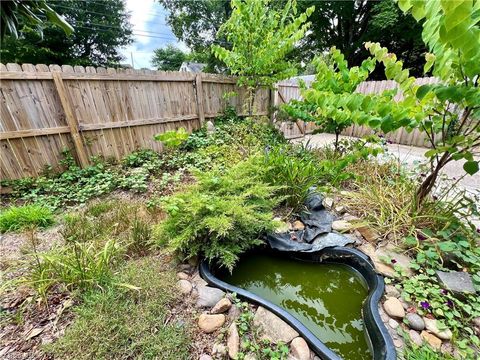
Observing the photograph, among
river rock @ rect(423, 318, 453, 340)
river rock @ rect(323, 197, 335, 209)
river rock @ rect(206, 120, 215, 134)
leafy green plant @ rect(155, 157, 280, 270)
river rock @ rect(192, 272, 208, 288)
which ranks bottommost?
river rock @ rect(423, 318, 453, 340)

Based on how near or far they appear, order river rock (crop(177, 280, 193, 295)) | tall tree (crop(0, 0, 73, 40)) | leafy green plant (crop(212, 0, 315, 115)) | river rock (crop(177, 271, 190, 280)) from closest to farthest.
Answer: tall tree (crop(0, 0, 73, 40)) < river rock (crop(177, 280, 193, 295)) < river rock (crop(177, 271, 190, 280)) < leafy green plant (crop(212, 0, 315, 115))

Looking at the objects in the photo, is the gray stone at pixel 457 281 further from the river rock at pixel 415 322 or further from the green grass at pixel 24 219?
the green grass at pixel 24 219

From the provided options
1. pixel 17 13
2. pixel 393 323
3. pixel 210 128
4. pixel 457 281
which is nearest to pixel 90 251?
pixel 17 13

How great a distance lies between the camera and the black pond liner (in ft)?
4.03

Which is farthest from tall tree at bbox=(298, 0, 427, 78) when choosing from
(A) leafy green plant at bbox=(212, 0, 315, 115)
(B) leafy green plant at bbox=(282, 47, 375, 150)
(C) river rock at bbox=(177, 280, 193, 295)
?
(C) river rock at bbox=(177, 280, 193, 295)

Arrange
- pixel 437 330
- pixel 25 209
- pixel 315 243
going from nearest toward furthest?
pixel 437 330
pixel 315 243
pixel 25 209

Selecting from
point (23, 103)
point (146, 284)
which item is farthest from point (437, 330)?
point (23, 103)

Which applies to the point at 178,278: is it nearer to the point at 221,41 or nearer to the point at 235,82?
the point at 235,82

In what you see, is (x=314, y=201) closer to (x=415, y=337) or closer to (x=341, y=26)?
(x=415, y=337)

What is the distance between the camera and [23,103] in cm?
322

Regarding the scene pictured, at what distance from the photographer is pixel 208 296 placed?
5.14 ft

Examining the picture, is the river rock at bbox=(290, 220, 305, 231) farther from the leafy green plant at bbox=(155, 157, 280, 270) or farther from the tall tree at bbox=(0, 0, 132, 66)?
the tall tree at bbox=(0, 0, 132, 66)

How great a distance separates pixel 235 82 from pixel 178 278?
5.43m

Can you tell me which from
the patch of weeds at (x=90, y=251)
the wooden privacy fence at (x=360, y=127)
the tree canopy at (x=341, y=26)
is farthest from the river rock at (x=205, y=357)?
the tree canopy at (x=341, y=26)
